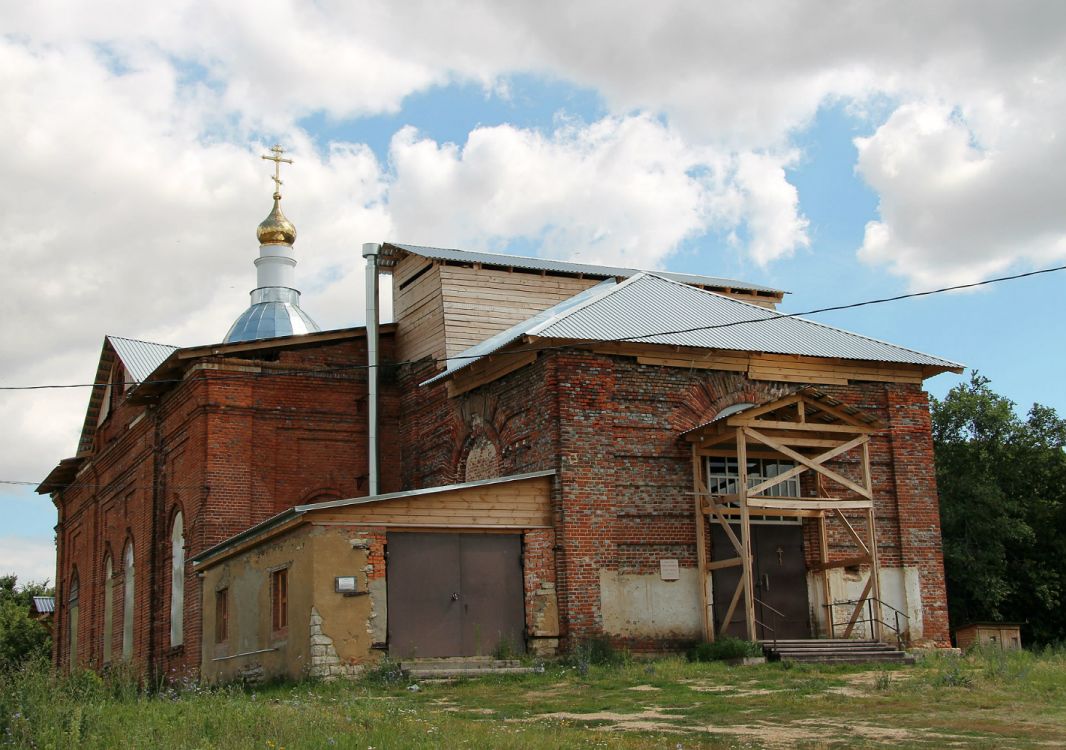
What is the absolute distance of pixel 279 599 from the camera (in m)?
19.1

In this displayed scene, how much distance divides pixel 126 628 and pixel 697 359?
53.0 feet

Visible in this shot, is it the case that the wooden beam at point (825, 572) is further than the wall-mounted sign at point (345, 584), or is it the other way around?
the wooden beam at point (825, 572)

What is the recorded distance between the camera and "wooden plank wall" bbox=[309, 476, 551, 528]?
18.2 m

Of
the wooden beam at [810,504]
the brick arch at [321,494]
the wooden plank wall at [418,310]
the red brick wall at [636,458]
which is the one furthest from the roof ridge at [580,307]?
the brick arch at [321,494]

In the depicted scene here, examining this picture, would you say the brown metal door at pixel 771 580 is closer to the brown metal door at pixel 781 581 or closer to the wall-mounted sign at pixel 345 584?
the brown metal door at pixel 781 581

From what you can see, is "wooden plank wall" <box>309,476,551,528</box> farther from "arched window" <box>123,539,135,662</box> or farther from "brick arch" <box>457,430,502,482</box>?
"arched window" <box>123,539,135,662</box>

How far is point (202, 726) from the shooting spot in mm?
11180

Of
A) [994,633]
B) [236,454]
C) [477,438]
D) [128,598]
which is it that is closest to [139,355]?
[128,598]

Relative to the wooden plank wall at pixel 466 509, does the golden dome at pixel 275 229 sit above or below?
above

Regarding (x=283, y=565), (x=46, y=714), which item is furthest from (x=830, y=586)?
(x=46, y=714)

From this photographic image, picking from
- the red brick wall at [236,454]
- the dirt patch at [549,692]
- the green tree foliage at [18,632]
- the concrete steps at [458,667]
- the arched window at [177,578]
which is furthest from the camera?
the green tree foliage at [18,632]

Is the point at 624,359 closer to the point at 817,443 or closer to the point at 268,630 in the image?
the point at 817,443

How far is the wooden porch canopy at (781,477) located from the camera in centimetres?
1930

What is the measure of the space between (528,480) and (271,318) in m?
14.4
